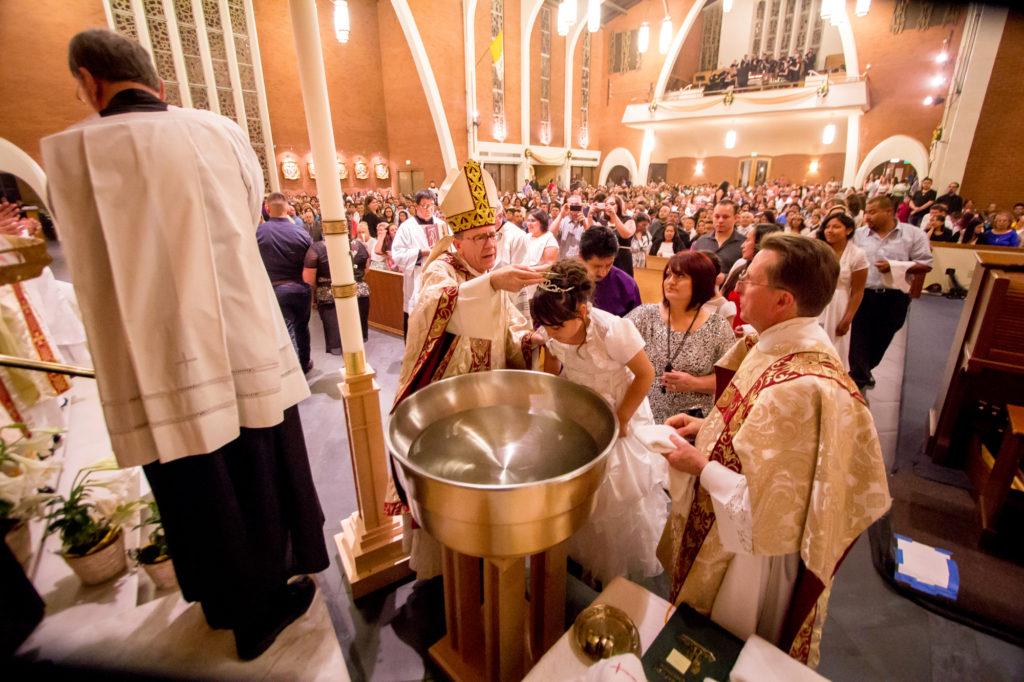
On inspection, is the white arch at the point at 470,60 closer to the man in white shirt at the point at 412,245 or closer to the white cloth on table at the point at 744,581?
Answer: the man in white shirt at the point at 412,245

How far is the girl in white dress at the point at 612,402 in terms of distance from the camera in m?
1.63

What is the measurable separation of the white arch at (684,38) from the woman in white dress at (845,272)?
56.4ft

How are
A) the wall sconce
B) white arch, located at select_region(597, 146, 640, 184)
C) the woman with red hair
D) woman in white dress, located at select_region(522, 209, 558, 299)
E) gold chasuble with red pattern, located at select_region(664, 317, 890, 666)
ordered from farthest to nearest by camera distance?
white arch, located at select_region(597, 146, 640, 184)
the wall sconce
woman in white dress, located at select_region(522, 209, 558, 299)
the woman with red hair
gold chasuble with red pattern, located at select_region(664, 317, 890, 666)

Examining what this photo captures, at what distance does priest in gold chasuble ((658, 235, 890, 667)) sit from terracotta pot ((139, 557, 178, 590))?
2.04 meters

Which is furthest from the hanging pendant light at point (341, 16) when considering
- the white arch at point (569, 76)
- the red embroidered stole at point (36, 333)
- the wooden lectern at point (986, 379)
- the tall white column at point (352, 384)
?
the white arch at point (569, 76)

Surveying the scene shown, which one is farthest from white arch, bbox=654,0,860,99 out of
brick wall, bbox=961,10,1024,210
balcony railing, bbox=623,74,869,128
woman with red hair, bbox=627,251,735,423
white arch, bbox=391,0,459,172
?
woman with red hair, bbox=627,251,735,423

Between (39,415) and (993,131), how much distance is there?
18.1m

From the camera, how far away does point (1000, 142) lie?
11.4m

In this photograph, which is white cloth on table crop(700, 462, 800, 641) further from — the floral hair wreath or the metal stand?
the floral hair wreath

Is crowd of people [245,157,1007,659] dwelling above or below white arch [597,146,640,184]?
below

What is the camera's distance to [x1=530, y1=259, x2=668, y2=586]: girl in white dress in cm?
163

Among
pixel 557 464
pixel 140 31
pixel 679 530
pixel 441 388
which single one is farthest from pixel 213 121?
pixel 140 31

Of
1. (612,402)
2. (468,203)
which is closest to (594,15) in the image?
(468,203)

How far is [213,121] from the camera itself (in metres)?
1.30
